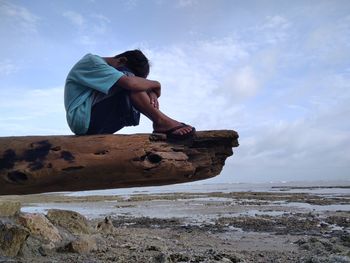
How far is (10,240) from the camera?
20.5 ft

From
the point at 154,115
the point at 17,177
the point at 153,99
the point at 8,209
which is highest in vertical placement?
the point at 153,99

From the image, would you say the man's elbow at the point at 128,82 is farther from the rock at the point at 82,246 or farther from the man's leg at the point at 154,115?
the rock at the point at 82,246

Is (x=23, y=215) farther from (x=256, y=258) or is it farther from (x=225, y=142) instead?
(x=225, y=142)

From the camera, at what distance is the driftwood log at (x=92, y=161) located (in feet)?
10.5

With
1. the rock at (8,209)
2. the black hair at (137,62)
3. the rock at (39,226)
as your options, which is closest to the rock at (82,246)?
the rock at (39,226)

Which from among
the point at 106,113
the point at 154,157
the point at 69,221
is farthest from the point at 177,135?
the point at 69,221

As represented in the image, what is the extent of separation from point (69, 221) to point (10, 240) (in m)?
2.31

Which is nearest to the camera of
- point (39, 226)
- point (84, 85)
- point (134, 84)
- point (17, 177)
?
point (17, 177)

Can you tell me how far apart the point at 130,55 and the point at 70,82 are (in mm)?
658

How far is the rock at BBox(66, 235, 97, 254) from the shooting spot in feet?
23.0

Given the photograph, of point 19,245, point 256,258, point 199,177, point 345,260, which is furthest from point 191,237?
point 199,177

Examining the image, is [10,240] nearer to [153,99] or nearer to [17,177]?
[17,177]

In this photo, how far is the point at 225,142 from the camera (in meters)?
3.46

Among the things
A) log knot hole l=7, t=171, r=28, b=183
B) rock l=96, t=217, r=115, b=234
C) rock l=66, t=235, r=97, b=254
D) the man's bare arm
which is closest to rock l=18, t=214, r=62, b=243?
rock l=66, t=235, r=97, b=254
